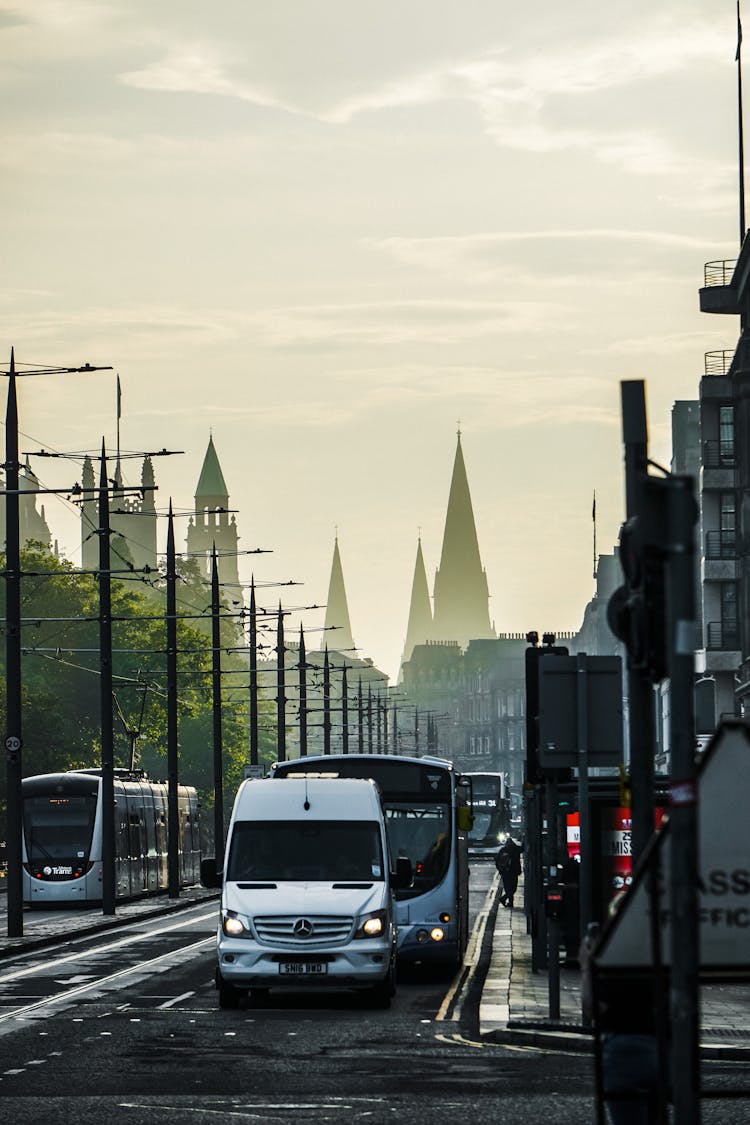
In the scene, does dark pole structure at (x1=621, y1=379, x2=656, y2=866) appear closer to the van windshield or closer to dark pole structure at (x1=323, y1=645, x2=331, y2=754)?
the van windshield

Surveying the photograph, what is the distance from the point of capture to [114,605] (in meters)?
98.8

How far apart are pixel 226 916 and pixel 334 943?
1147 mm

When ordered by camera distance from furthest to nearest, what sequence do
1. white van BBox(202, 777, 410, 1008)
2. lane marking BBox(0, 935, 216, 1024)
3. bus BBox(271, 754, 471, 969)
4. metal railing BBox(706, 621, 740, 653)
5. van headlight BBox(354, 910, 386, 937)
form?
metal railing BBox(706, 621, 740, 653)
bus BBox(271, 754, 471, 969)
van headlight BBox(354, 910, 386, 937)
white van BBox(202, 777, 410, 1008)
lane marking BBox(0, 935, 216, 1024)

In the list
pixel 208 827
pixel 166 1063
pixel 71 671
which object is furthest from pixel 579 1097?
pixel 208 827

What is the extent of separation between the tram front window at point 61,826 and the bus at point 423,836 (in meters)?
25.2

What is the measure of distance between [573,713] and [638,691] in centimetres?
1131

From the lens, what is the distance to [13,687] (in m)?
38.7

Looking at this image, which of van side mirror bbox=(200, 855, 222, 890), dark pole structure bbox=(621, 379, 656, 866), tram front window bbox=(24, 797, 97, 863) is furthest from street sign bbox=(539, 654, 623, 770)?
tram front window bbox=(24, 797, 97, 863)

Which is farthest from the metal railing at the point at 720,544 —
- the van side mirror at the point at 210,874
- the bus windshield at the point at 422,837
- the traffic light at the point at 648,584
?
the traffic light at the point at 648,584

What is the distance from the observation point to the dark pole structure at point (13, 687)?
3703 centimetres

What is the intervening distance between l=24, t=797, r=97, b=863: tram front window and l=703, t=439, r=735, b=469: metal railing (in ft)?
118

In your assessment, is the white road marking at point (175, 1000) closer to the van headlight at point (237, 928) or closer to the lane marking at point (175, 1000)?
the lane marking at point (175, 1000)

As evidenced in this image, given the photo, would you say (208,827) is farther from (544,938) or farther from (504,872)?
(544,938)

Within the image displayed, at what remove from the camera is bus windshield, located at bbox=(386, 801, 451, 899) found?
27641 millimetres
